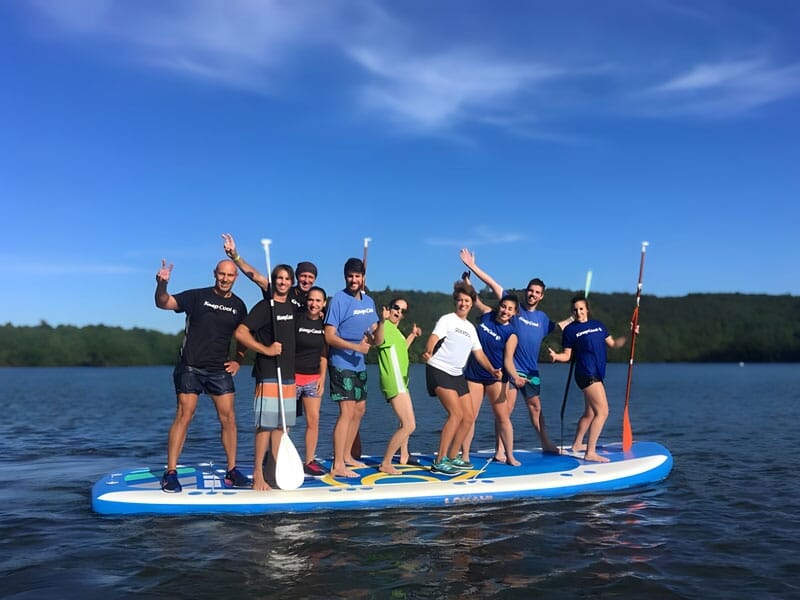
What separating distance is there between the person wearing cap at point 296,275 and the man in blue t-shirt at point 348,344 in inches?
17.3

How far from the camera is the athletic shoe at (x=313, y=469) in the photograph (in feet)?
27.1

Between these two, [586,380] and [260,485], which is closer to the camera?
[260,485]

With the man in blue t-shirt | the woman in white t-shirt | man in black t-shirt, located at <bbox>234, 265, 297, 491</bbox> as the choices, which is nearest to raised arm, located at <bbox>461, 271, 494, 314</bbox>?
the woman in white t-shirt

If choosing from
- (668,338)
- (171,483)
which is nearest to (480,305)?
(171,483)

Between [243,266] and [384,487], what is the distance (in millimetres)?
3015

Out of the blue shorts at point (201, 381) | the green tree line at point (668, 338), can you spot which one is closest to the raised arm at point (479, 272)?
the blue shorts at point (201, 381)

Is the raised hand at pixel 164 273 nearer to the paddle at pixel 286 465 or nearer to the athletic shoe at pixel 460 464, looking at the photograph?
the paddle at pixel 286 465

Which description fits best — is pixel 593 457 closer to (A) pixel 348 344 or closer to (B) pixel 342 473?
(B) pixel 342 473

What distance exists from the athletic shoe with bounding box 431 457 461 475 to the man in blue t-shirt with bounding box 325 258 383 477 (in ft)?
3.42

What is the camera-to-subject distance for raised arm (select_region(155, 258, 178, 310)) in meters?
6.98

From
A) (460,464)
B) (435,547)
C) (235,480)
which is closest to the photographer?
(435,547)

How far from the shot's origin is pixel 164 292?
7.02 m

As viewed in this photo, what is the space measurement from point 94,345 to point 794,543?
140178 mm

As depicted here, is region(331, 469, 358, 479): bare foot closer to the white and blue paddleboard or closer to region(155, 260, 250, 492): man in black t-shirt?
the white and blue paddleboard
